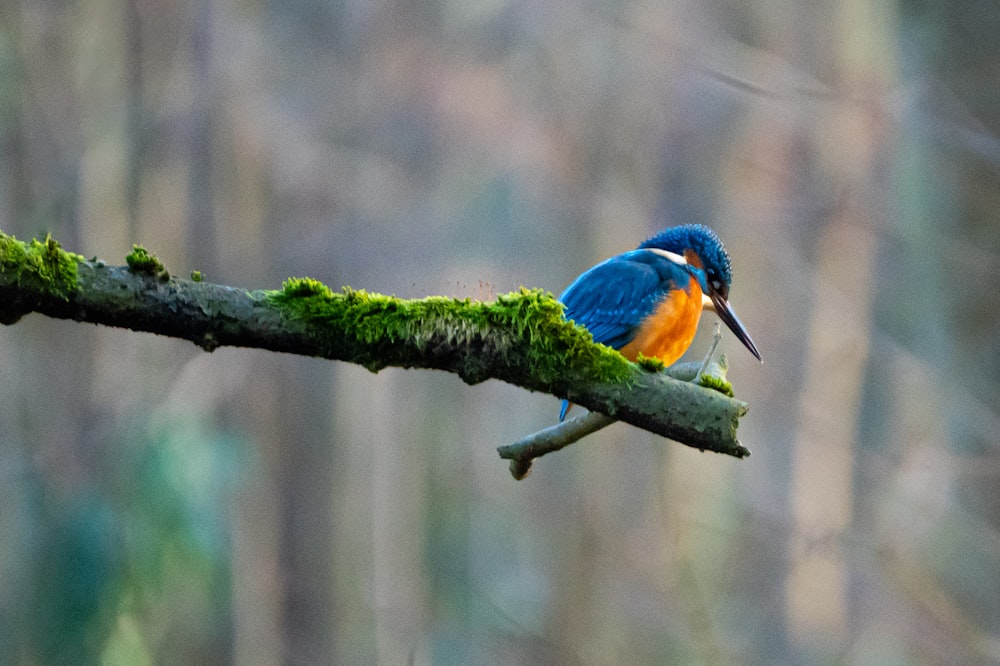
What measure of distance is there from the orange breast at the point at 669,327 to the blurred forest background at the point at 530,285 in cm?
271

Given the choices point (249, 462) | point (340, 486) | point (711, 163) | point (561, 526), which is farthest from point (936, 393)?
point (249, 462)

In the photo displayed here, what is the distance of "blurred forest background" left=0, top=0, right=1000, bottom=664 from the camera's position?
467cm

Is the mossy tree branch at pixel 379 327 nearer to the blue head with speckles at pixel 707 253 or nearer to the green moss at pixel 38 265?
the green moss at pixel 38 265

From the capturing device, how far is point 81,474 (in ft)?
14.7

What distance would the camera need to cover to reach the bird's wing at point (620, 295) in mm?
2020

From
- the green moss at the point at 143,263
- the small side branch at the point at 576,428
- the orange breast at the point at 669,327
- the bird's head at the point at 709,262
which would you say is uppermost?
the bird's head at the point at 709,262

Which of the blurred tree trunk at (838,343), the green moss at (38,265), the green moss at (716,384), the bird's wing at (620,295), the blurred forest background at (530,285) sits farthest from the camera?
the blurred tree trunk at (838,343)

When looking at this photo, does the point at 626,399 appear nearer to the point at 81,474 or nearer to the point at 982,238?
the point at 81,474

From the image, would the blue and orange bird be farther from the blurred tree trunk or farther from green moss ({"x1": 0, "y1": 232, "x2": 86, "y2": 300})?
the blurred tree trunk

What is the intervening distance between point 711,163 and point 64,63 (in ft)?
10.7

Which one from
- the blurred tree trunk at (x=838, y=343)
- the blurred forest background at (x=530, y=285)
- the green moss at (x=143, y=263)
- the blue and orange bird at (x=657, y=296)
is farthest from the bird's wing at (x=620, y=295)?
the blurred tree trunk at (x=838, y=343)

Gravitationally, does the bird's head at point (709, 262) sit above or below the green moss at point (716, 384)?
above

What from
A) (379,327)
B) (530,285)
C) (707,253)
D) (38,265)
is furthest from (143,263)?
(530,285)

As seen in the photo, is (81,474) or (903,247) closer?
(81,474)
